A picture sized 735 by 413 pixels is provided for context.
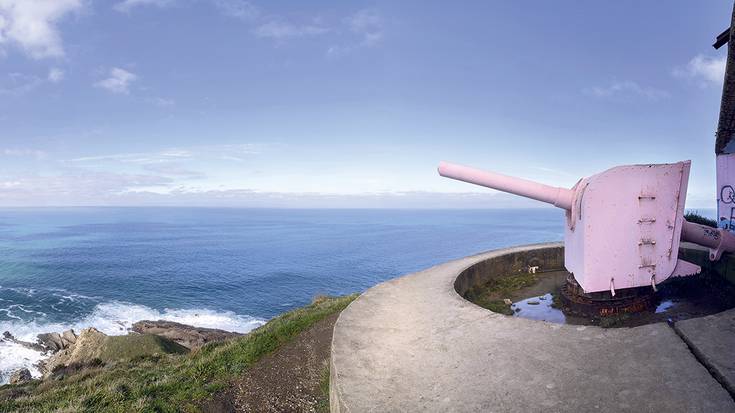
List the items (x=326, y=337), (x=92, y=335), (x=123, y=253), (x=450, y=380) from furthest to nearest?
(x=123, y=253) < (x=92, y=335) < (x=326, y=337) < (x=450, y=380)

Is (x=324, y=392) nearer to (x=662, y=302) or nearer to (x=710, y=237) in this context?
(x=662, y=302)

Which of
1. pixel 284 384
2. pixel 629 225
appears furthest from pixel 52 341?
pixel 629 225

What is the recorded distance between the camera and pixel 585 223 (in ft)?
21.3

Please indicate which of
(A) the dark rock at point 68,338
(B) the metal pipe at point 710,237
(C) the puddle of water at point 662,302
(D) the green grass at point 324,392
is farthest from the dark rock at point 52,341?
(B) the metal pipe at point 710,237

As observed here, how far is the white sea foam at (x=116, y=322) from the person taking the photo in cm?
2361

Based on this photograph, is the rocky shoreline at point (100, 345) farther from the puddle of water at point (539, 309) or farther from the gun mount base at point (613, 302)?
the gun mount base at point (613, 302)

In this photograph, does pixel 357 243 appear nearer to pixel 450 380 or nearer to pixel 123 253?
pixel 123 253

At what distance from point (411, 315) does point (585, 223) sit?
127 inches

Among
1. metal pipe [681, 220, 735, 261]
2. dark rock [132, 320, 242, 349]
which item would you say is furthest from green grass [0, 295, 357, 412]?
dark rock [132, 320, 242, 349]

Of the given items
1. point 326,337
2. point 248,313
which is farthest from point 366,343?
point 248,313

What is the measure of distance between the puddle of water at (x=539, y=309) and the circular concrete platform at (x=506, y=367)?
5.40 ft

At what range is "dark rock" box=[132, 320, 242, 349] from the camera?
73.9ft

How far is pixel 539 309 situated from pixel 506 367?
12.5 ft

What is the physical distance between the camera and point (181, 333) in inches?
938
